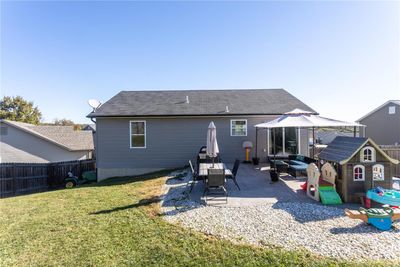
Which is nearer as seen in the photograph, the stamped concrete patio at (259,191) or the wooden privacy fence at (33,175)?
the stamped concrete patio at (259,191)

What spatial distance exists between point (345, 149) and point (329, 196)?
1.58 metres

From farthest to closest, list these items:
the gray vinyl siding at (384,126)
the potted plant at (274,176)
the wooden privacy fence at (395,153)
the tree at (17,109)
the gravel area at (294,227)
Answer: the tree at (17,109) < the gray vinyl siding at (384,126) < the wooden privacy fence at (395,153) < the potted plant at (274,176) < the gravel area at (294,227)

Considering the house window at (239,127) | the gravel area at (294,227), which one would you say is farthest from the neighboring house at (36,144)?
the gravel area at (294,227)

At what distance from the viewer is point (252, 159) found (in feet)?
39.7

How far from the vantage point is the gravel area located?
152 inches

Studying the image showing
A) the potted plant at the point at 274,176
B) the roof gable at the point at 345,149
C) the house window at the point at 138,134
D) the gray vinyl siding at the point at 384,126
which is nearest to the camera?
the roof gable at the point at 345,149

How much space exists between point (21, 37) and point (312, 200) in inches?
652

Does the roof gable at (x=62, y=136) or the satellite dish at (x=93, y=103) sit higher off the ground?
the satellite dish at (x=93, y=103)

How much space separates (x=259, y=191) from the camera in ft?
24.0

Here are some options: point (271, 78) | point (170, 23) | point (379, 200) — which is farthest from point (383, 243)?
point (271, 78)

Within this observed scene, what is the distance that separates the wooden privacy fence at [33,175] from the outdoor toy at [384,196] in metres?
15.5

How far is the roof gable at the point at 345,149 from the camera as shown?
595cm

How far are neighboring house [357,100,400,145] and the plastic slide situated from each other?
1774 centimetres

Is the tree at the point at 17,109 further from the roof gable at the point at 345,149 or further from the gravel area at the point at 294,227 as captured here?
the roof gable at the point at 345,149
